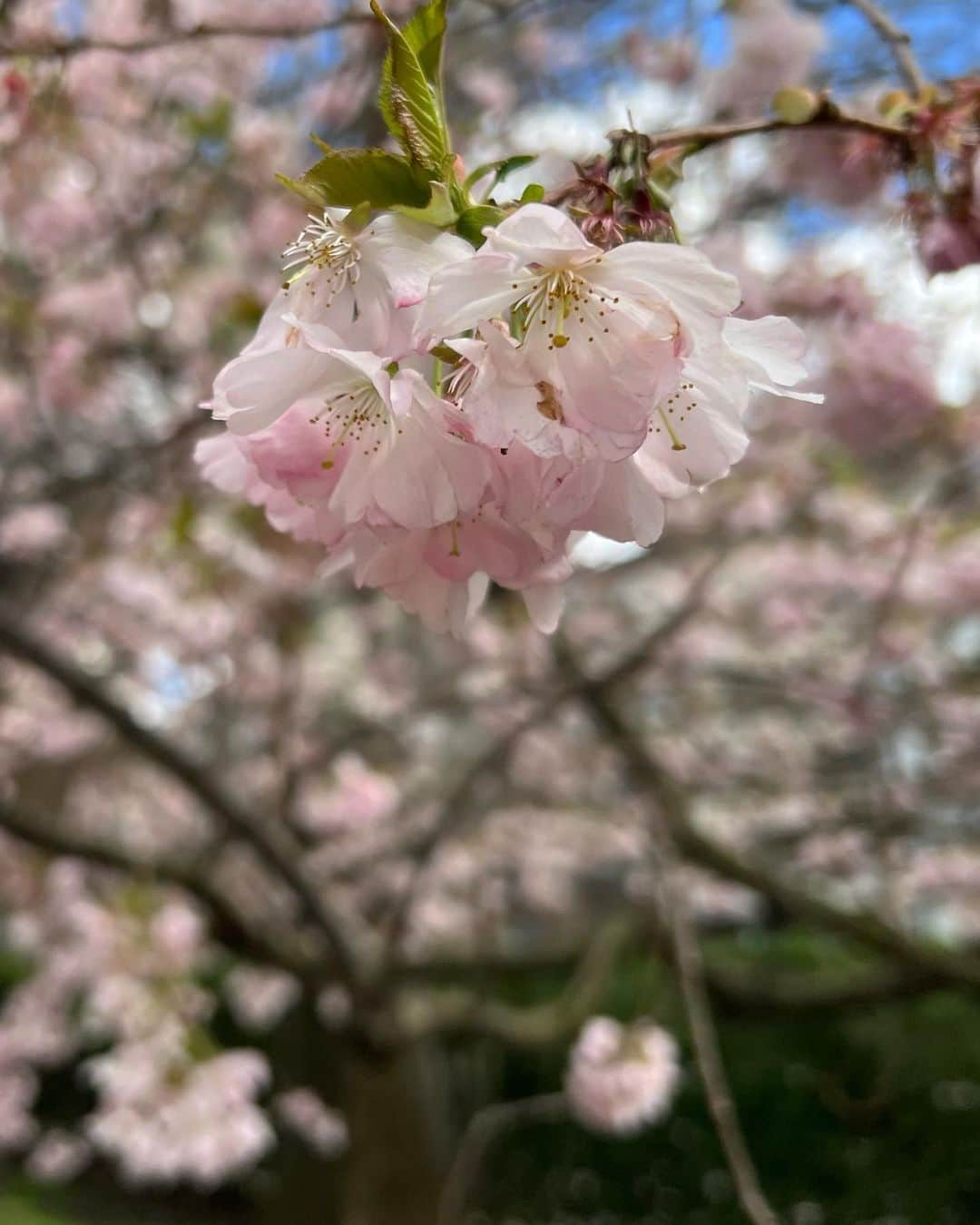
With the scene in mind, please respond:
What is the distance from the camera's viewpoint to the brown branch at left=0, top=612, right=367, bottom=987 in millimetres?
1881

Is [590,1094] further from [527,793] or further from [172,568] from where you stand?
[527,793]

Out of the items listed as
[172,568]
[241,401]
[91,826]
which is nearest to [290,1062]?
[91,826]

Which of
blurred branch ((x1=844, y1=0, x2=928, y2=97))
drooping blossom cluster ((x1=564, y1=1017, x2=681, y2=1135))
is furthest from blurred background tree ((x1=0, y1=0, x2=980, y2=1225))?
drooping blossom cluster ((x1=564, y1=1017, x2=681, y2=1135))

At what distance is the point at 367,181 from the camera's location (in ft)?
1.44

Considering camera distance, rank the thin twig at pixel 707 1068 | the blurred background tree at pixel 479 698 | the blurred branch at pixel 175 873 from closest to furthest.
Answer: the thin twig at pixel 707 1068
the blurred background tree at pixel 479 698
the blurred branch at pixel 175 873

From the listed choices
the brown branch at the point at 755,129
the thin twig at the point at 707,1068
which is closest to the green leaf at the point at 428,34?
the brown branch at the point at 755,129

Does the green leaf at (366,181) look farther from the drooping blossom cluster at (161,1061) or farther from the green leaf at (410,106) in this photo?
the drooping blossom cluster at (161,1061)

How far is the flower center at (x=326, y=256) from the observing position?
457 millimetres

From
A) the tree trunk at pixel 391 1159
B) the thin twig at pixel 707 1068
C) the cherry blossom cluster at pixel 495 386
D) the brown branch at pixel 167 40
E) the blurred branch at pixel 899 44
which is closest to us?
the cherry blossom cluster at pixel 495 386

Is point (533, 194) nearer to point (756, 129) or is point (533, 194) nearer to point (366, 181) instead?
point (366, 181)

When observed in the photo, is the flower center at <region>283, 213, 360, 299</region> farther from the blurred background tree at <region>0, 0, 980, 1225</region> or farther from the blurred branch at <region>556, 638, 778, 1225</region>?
the blurred branch at <region>556, 638, 778, 1225</region>

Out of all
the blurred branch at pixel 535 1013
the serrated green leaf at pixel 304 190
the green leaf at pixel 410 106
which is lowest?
the blurred branch at pixel 535 1013

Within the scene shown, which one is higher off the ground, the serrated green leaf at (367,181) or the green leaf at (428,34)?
the green leaf at (428,34)

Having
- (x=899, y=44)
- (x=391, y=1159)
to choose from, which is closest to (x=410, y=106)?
(x=899, y=44)
